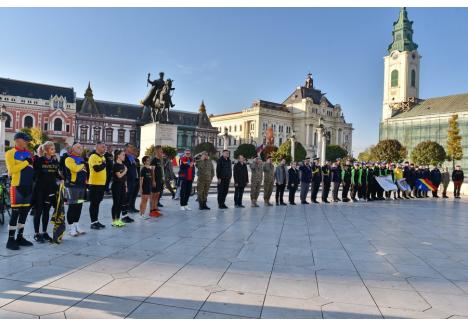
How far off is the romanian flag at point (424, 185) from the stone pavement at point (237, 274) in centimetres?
1385

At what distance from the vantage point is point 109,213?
10375mm

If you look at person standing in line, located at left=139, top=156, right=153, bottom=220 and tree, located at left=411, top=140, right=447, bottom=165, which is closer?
person standing in line, located at left=139, top=156, right=153, bottom=220

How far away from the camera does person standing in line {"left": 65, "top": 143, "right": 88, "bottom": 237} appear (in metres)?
6.97

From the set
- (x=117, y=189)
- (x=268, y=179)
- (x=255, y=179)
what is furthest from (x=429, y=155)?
(x=117, y=189)

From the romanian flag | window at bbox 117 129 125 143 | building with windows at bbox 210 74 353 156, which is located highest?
building with windows at bbox 210 74 353 156

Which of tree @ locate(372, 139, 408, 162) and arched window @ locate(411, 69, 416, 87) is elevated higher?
arched window @ locate(411, 69, 416, 87)

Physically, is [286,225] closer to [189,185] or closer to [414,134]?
[189,185]

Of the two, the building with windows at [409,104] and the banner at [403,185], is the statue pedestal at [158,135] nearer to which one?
the banner at [403,185]

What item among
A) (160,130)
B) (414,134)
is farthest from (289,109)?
(160,130)

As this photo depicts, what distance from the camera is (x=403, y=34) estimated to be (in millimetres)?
100000

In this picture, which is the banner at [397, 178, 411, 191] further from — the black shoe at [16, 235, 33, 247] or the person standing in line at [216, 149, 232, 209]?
the black shoe at [16, 235, 33, 247]

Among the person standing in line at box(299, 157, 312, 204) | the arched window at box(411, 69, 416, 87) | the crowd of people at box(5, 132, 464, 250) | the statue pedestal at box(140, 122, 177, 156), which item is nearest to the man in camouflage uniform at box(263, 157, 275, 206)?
the crowd of people at box(5, 132, 464, 250)

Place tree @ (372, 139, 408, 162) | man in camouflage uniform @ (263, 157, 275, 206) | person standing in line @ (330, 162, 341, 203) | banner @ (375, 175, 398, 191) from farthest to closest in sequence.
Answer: tree @ (372, 139, 408, 162) < banner @ (375, 175, 398, 191) < person standing in line @ (330, 162, 341, 203) < man in camouflage uniform @ (263, 157, 275, 206)
